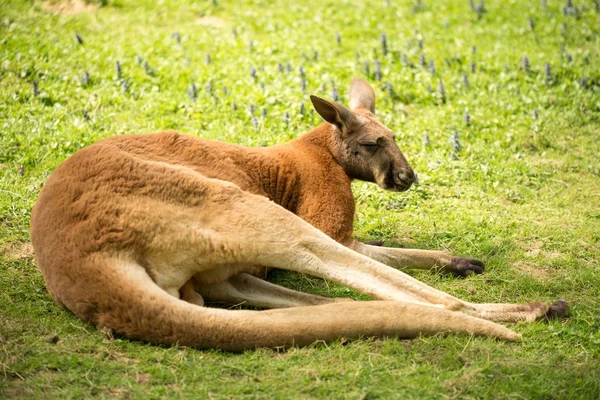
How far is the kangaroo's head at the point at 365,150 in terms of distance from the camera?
6461mm

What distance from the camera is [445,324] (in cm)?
462

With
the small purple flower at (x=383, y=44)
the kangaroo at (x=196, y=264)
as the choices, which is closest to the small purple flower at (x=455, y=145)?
the small purple flower at (x=383, y=44)

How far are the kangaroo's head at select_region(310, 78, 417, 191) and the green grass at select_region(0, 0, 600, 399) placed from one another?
1.80 ft

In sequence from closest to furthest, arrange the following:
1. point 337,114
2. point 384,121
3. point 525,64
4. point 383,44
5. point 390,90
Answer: point 337,114 → point 384,121 → point 390,90 → point 525,64 → point 383,44

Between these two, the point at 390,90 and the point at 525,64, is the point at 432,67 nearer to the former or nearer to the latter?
the point at 390,90

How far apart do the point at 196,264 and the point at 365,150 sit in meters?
2.22

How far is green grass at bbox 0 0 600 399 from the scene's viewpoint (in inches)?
170

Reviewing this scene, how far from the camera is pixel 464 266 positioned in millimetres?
6000

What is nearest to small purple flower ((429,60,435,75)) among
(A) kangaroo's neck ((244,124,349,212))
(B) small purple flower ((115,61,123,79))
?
(A) kangaroo's neck ((244,124,349,212))

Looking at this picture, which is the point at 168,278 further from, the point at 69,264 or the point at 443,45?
the point at 443,45

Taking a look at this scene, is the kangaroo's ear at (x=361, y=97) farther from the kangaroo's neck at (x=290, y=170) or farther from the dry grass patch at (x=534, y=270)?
the dry grass patch at (x=534, y=270)

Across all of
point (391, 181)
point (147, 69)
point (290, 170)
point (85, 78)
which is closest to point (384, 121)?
point (391, 181)

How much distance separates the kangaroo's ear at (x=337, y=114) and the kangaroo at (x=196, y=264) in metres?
1.03

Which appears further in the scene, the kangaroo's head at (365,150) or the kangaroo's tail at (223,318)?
the kangaroo's head at (365,150)
